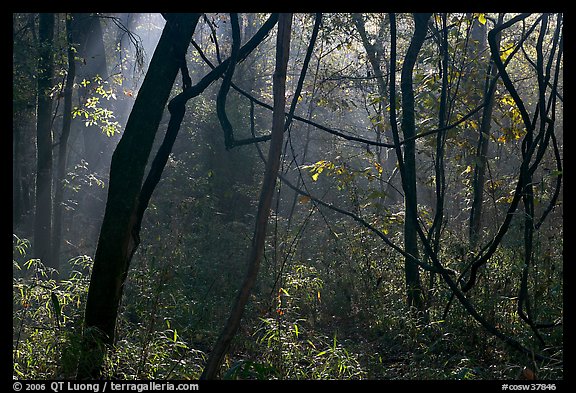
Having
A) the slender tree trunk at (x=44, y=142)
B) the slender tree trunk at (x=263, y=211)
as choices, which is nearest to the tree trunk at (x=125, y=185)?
the slender tree trunk at (x=263, y=211)

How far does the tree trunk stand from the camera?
3676mm

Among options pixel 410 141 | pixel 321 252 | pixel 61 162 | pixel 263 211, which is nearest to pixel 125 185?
pixel 263 211

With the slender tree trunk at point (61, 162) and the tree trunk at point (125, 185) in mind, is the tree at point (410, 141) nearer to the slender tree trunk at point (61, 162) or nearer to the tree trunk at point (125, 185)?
the tree trunk at point (125, 185)

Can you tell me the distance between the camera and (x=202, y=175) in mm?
14578

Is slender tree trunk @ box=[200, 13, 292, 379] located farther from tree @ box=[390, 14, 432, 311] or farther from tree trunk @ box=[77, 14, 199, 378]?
tree @ box=[390, 14, 432, 311]

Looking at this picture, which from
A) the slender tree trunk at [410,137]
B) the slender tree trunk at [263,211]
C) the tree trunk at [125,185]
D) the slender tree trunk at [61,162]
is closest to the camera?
the slender tree trunk at [263,211]

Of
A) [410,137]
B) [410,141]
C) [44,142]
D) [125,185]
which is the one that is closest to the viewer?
[125,185]

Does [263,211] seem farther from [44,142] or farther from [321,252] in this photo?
[44,142]

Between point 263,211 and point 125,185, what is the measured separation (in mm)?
1333

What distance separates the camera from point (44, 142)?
1030 centimetres

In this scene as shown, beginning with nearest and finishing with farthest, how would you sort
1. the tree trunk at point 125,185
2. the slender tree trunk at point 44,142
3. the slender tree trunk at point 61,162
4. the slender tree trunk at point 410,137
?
the tree trunk at point 125,185, the slender tree trunk at point 410,137, the slender tree trunk at point 44,142, the slender tree trunk at point 61,162

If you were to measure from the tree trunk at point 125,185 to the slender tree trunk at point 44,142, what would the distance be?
5.80m

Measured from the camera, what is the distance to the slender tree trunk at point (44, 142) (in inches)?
368
